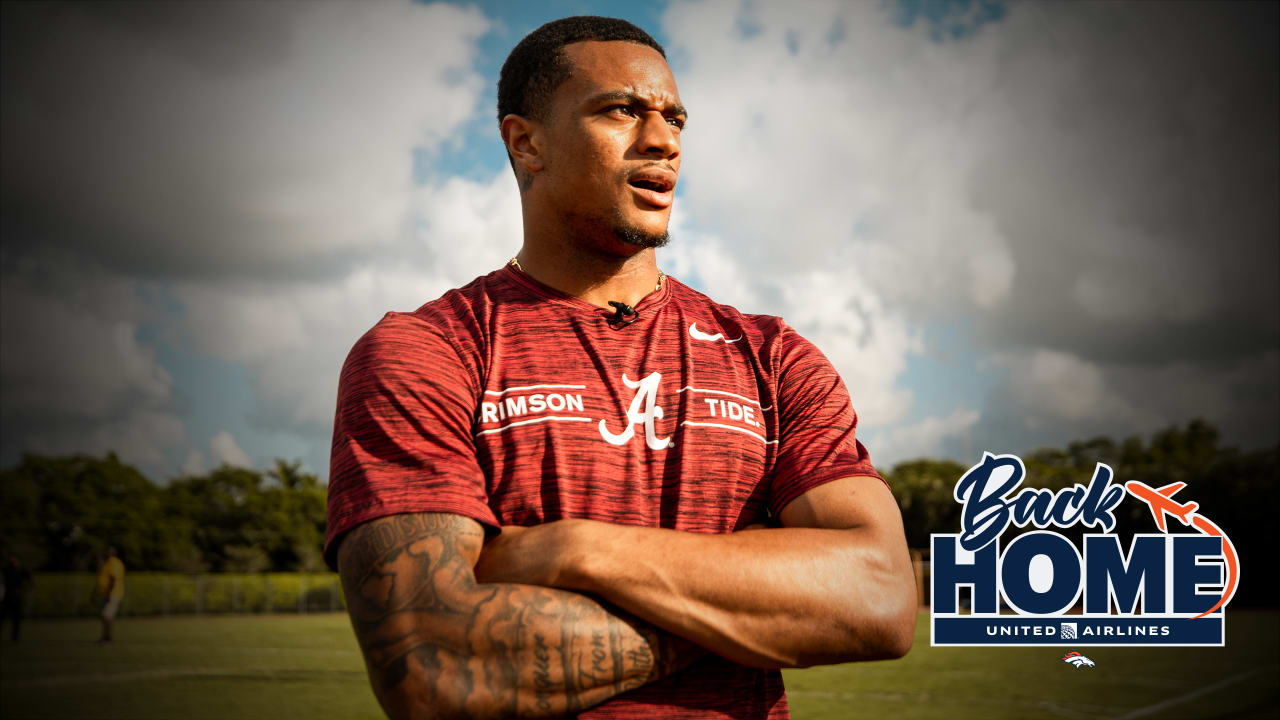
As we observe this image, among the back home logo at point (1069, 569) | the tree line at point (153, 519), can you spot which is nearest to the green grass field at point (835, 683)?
the back home logo at point (1069, 569)

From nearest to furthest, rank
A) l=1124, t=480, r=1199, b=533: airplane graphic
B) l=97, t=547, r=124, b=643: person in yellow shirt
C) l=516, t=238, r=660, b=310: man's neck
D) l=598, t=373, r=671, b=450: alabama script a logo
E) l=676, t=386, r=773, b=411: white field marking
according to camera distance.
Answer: l=598, t=373, r=671, b=450: alabama script a logo → l=676, t=386, r=773, b=411: white field marking → l=516, t=238, r=660, b=310: man's neck → l=1124, t=480, r=1199, b=533: airplane graphic → l=97, t=547, r=124, b=643: person in yellow shirt

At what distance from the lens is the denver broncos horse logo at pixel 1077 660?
15.5m

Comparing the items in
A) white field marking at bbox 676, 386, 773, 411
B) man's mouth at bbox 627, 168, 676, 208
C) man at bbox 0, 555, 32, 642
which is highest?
man's mouth at bbox 627, 168, 676, 208

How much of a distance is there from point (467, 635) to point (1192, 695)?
13.8 m

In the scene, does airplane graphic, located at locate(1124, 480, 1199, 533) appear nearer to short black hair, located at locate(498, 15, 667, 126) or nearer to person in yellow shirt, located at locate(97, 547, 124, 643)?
short black hair, located at locate(498, 15, 667, 126)

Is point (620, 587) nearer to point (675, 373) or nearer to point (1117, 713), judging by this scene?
point (675, 373)

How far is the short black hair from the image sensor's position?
2.52 metres

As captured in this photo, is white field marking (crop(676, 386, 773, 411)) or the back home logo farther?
the back home logo

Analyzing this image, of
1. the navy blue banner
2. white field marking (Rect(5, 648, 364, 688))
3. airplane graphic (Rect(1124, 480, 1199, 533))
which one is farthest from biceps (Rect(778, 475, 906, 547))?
the navy blue banner

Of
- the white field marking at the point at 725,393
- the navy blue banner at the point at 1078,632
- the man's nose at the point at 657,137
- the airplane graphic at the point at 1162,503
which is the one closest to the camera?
the white field marking at the point at 725,393

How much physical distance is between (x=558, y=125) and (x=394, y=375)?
0.82m

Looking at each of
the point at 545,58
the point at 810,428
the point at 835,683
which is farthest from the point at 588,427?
the point at 835,683

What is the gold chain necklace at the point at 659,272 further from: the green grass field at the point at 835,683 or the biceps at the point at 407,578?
the green grass field at the point at 835,683

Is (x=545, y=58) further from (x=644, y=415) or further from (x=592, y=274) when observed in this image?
(x=644, y=415)
